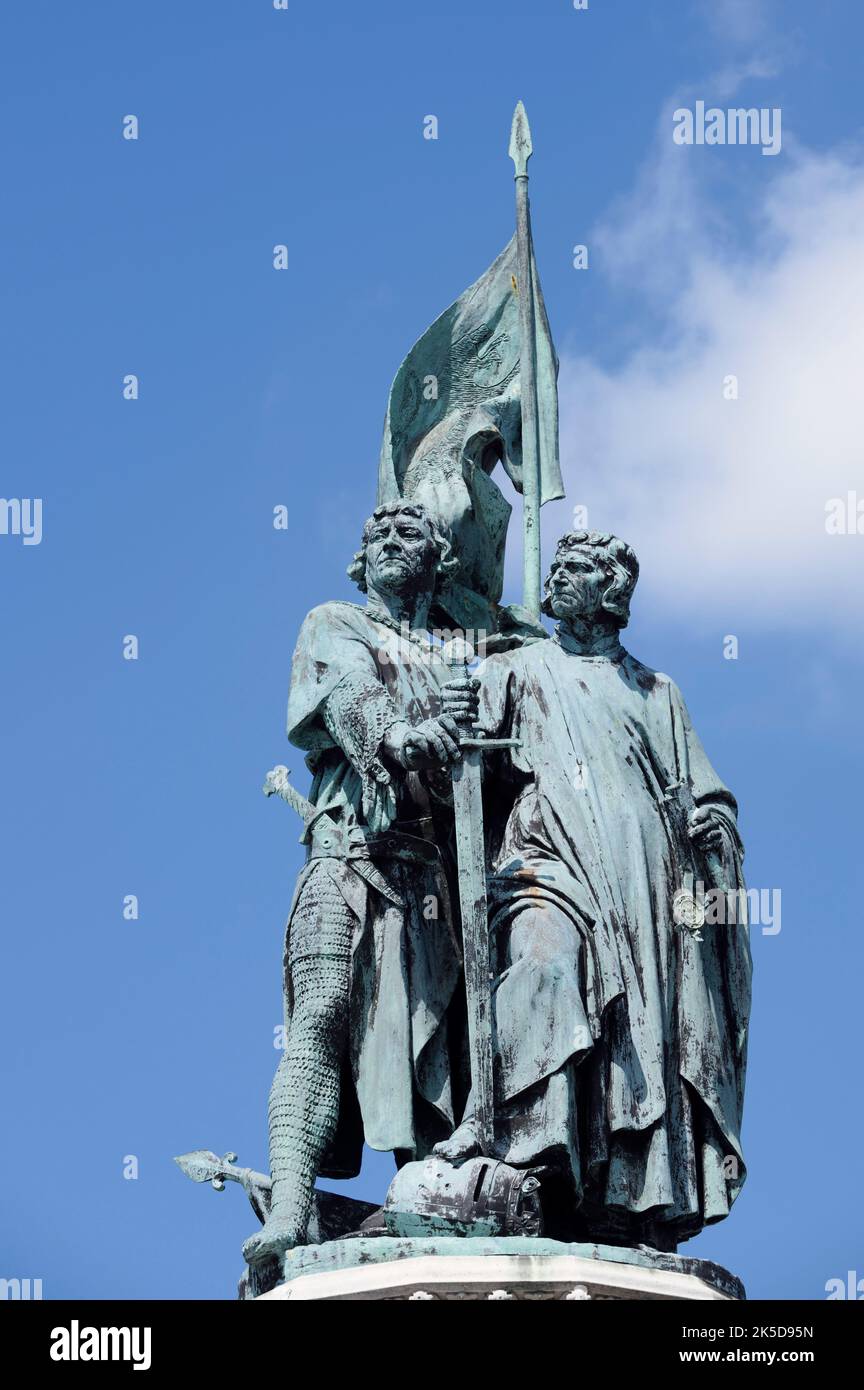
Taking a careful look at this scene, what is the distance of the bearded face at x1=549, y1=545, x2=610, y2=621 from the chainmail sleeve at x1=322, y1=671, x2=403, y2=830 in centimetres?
124

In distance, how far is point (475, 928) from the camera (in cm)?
1499

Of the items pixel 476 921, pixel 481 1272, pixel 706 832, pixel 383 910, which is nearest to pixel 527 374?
pixel 706 832

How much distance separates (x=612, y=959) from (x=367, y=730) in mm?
1735

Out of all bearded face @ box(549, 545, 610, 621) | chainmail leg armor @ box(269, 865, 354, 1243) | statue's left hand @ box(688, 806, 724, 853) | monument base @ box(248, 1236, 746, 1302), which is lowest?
monument base @ box(248, 1236, 746, 1302)

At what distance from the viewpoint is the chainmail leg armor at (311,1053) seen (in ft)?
49.6

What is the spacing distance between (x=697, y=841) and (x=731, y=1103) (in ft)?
4.58

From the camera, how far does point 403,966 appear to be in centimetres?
1539

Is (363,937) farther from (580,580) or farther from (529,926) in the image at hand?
(580,580)

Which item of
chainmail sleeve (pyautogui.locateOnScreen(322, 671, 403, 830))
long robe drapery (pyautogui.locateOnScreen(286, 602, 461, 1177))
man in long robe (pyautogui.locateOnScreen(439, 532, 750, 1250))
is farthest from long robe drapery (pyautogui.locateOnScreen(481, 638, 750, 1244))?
chainmail sleeve (pyautogui.locateOnScreen(322, 671, 403, 830))

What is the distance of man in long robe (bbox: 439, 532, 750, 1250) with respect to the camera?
14.9 m

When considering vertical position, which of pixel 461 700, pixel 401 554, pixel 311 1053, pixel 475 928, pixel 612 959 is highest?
→ pixel 401 554

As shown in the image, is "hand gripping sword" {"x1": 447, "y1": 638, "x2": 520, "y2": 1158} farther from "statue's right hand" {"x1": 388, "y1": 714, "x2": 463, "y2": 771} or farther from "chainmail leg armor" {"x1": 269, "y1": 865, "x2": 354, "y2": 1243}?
"chainmail leg armor" {"x1": 269, "y1": 865, "x2": 354, "y2": 1243}
